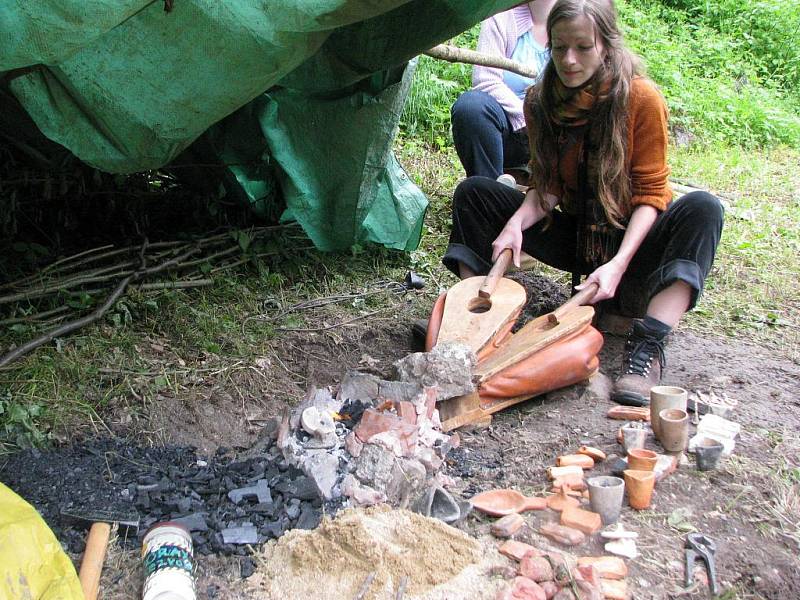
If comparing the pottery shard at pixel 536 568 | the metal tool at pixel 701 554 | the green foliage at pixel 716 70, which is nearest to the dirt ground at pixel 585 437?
the metal tool at pixel 701 554

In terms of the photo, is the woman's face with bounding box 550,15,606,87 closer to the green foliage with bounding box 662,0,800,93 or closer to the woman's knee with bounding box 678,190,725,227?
the woman's knee with bounding box 678,190,725,227

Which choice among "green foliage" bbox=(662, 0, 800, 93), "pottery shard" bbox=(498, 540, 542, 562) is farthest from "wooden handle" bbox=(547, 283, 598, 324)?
"green foliage" bbox=(662, 0, 800, 93)

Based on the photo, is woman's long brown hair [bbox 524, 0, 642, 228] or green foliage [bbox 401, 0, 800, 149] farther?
green foliage [bbox 401, 0, 800, 149]

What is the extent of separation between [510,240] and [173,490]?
5.28 feet

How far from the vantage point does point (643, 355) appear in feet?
9.16

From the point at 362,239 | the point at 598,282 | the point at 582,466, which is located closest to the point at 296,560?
the point at 582,466

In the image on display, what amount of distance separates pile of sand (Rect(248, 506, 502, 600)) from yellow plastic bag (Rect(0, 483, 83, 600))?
0.44 m

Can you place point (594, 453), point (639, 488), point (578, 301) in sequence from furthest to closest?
1. point (578, 301)
2. point (594, 453)
3. point (639, 488)

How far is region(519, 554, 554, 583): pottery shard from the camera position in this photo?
177 cm

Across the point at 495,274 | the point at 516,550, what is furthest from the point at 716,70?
the point at 516,550

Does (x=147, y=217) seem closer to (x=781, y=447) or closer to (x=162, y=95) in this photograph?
(x=162, y=95)

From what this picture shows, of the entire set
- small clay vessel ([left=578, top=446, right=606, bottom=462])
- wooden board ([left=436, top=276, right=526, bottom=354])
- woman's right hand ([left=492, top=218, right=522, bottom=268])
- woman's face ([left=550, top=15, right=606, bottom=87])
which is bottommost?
small clay vessel ([left=578, top=446, right=606, bottom=462])

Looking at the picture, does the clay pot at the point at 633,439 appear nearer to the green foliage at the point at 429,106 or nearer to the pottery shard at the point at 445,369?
the pottery shard at the point at 445,369

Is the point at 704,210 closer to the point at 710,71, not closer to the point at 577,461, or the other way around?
the point at 577,461
